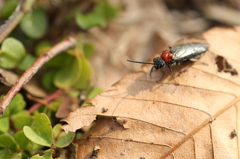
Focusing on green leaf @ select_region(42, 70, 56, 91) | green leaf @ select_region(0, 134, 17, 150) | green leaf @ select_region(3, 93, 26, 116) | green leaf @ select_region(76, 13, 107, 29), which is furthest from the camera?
green leaf @ select_region(76, 13, 107, 29)

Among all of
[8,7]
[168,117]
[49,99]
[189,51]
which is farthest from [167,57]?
[8,7]

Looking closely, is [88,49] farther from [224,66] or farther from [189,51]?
[224,66]

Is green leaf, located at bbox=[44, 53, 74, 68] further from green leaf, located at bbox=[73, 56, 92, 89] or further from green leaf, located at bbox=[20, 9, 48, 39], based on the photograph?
green leaf, located at bbox=[20, 9, 48, 39]


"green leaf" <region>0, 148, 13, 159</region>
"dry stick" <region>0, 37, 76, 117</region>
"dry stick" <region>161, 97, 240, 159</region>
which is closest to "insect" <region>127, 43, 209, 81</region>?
"dry stick" <region>161, 97, 240, 159</region>

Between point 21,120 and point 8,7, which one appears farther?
point 8,7

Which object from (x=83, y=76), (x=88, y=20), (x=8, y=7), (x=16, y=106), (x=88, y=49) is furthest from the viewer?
(x=88, y=49)

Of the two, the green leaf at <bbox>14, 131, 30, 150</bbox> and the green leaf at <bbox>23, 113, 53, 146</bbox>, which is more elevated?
the green leaf at <bbox>23, 113, 53, 146</bbox>
